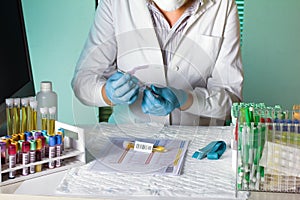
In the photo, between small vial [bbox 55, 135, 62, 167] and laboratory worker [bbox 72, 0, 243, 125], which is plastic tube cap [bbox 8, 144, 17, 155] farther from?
laboratory worker [bbox 72, 0, 243, 125]

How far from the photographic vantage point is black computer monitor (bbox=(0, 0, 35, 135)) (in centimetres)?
164

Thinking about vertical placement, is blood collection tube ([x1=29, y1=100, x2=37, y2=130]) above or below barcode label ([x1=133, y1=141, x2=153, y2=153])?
above

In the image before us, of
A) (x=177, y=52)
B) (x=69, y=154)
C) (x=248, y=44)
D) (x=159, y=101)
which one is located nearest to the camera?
(x=69, y=154)

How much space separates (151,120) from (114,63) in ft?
1.08

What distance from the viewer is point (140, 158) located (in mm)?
1350

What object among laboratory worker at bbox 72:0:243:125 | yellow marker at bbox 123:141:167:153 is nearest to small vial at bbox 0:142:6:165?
yellow marker at bbox 123:141:167:153

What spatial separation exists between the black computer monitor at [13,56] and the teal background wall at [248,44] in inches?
3.6

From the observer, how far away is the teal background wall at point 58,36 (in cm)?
203

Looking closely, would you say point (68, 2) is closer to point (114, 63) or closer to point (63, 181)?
point (114, 63)

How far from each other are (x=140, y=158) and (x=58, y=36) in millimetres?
975

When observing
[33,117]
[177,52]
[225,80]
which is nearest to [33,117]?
[33,117]

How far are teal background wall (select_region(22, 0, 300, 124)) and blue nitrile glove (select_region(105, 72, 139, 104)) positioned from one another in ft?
1.37

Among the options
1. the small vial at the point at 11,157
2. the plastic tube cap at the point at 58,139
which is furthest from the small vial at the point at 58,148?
the small vial at the point at 11,157

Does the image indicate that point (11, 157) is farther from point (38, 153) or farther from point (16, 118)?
point (16, 118)
